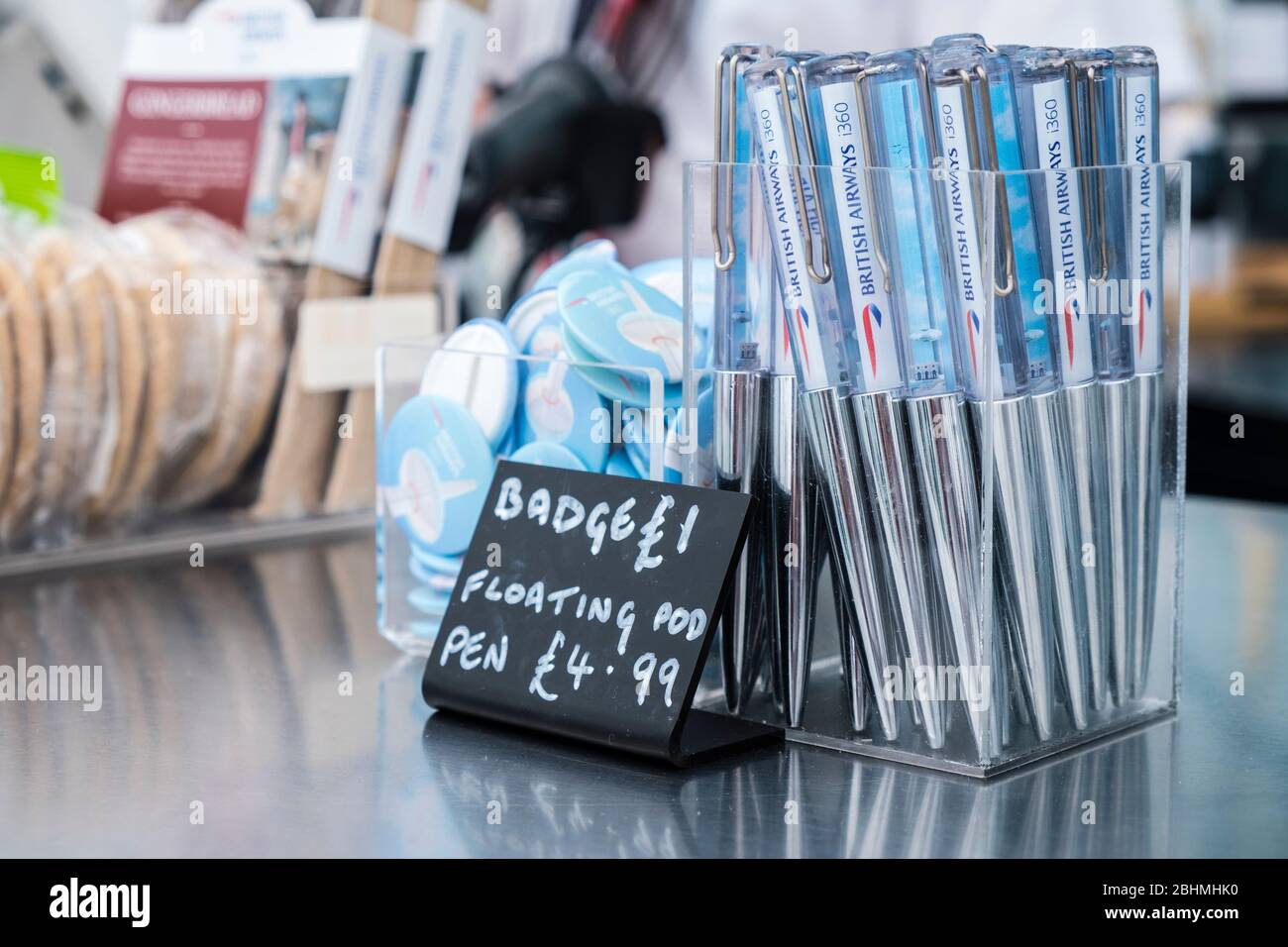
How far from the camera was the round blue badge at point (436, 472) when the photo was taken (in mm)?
1127

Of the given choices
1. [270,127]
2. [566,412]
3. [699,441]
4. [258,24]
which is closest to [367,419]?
[270,127]

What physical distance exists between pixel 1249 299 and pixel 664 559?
9.87ft

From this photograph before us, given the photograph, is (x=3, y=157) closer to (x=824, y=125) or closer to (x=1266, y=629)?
(x=824, y=125)

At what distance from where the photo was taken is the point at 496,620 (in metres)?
1.01

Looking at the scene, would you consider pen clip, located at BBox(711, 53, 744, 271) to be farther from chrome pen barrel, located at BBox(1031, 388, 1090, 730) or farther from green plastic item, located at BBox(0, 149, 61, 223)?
green plastic item, located at BBox(0, 149, 61, 223)

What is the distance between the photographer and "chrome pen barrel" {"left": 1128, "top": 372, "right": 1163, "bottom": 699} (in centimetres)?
97

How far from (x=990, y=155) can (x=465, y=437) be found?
43cm

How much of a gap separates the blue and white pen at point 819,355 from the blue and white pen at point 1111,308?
15 cm

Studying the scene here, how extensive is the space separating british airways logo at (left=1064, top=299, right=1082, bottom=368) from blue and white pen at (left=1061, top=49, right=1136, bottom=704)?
0.02 metres

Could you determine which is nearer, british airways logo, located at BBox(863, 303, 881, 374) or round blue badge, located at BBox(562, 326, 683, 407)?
british airways logo, located at BBox(863, 303, 881, 374)

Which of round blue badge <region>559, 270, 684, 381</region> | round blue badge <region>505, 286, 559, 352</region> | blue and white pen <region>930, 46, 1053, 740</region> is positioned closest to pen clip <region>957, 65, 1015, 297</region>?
blue and white pen <region>930, 46, 1053, 740</region>

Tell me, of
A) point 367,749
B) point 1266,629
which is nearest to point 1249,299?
point 1266,629

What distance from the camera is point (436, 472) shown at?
1.15 metres
